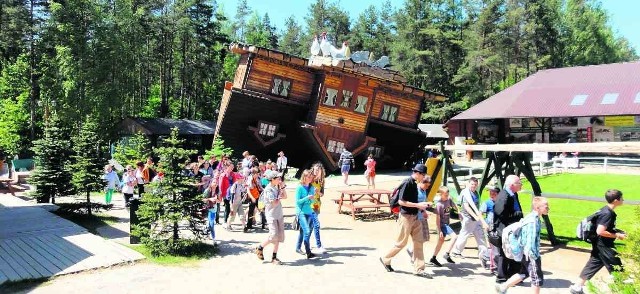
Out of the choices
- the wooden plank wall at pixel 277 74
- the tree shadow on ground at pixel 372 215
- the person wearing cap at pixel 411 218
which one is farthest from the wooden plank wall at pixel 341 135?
the person wearing cap at pixel 411 218

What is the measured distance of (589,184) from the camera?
22172 millimetres

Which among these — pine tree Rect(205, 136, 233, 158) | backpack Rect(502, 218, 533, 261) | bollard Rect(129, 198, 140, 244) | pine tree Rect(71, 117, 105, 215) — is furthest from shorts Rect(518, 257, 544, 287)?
pine tree Rect(205, 136, 233, 158)

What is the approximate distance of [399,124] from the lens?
30766 millimetres

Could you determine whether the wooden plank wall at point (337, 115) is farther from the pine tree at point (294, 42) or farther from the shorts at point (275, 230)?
the pine tree at point (294, 42)

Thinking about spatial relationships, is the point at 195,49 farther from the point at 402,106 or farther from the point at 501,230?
the point at 501,230

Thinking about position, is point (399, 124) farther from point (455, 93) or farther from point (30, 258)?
point (455, 93)

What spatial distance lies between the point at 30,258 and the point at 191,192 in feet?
10.8

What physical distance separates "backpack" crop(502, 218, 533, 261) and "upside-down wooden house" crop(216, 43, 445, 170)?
2080 centimetres

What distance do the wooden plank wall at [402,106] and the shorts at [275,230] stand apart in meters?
21.0

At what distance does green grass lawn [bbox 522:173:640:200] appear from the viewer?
768 inches

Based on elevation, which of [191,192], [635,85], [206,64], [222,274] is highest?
[206,64]

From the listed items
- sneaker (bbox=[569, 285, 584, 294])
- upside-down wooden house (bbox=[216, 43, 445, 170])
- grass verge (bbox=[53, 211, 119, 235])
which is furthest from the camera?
upside-down wooden house (bbox=[216, 43, 445, 170])

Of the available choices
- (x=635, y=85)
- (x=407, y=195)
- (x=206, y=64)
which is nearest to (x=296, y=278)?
(x=407, y=195)

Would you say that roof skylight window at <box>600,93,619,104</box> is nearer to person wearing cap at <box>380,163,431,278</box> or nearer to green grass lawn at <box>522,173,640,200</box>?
green grass lawn at <box>522,173,640,200</box>
